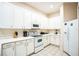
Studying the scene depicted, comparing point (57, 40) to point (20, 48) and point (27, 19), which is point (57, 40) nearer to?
point (27, 19)

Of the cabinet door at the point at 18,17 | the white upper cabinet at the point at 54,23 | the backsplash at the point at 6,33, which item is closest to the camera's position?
the backsplash at the point at 6,33

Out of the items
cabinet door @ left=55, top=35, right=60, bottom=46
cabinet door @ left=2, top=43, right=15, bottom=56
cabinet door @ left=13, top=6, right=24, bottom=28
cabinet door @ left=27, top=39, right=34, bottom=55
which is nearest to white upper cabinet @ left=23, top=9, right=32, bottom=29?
cabinet door @ left=13, top=6, right=24, bottom=28

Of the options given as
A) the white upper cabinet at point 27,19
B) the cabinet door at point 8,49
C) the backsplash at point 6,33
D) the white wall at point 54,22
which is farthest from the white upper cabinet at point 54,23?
the cabinet door at point 8,49

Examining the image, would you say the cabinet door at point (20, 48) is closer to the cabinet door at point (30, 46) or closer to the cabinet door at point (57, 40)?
the cabinet door at point (30, 46)

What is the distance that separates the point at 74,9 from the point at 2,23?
10.6ft

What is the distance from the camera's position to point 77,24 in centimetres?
264

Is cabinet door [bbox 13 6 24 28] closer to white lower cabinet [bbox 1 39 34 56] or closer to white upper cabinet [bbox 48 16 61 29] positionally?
white lower cabinet [bbox 1 39 34 56]

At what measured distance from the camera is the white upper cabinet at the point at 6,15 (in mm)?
2484

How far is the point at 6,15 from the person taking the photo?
2602 mm

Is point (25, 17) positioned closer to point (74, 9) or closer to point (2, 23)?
point (2, 23)

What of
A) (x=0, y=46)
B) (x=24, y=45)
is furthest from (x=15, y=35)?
(x=0, y=46)

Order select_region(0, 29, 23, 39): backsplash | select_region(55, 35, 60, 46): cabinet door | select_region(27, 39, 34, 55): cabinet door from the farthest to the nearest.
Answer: select_region(55, 35, 60, 46): cabinet door → select_region(27, 39, 34, 55): cabinet door → select_region(0, 29, 23, 39): backsplash

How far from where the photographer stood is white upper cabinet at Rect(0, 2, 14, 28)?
A: 2.48 metres

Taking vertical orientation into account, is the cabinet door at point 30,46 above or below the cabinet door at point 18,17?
below
